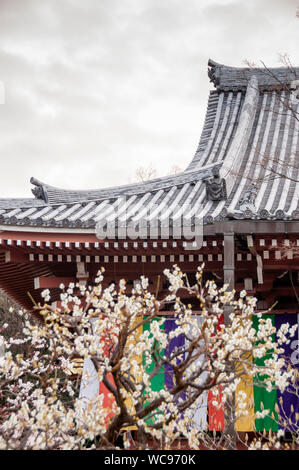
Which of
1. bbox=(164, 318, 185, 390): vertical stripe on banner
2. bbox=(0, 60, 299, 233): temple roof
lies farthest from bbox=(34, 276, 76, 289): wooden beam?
bbox=(164, 318, 185, 390): vertical stripe on banner

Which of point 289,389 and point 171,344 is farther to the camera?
point 171,344

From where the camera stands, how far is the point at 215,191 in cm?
905

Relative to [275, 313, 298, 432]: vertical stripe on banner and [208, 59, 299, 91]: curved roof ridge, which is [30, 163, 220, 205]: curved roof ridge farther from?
[208, 59, 299, 91]: curved roof ridge

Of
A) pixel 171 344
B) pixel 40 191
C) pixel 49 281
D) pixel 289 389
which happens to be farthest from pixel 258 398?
pixel 40 191

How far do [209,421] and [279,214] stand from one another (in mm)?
3253

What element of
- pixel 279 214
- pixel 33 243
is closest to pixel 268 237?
pixel 279 214

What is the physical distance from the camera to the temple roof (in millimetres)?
Answer: 8195

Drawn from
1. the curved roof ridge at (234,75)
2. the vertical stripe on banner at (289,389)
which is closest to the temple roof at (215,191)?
the curved roof ridge at (234,75)

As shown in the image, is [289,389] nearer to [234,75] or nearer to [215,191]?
[215,191]

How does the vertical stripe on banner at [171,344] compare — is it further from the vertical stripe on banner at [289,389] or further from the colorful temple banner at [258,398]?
the vertical stripe on banner at [289,389]

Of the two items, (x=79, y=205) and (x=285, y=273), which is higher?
(x=79, y=205)

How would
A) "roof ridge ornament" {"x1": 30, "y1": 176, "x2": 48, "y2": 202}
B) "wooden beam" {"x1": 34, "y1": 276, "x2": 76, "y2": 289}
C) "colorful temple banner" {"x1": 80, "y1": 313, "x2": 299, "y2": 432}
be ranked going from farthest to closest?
"roof ridge ornament" {"x1": 30, "y1": 176, "x2": 48, "y2": 202}
"wooden beam" {"x1": 34, "y1": 276, "x2": 76, "y2": 289}
"colorful temple banner" {"x1": 80, "y1": 313, "x2": 299, "y2": 432}
